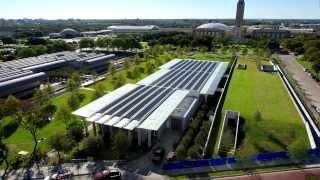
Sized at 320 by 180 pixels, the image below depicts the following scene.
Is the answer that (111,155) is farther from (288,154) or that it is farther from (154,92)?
(288,154)

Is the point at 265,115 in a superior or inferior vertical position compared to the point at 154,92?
inferior

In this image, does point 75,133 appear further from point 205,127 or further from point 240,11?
point 240,11

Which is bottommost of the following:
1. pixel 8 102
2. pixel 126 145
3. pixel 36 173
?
pixel 36 173

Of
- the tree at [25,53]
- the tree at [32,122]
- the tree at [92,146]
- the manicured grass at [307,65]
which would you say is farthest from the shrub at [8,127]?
the manicured grass at [307,65]

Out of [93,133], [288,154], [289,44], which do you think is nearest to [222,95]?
[288,154]

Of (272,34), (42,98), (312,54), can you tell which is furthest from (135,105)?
(272,34)

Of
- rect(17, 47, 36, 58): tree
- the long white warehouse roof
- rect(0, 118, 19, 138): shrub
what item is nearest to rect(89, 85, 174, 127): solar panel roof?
the long white warehouse roof
